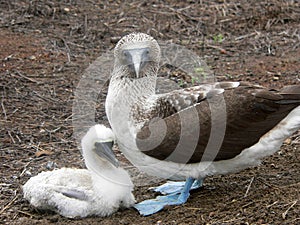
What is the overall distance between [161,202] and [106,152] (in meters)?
0.73

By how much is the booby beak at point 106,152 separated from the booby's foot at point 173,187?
85 cm

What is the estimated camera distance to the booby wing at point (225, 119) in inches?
236

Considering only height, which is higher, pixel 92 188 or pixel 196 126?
pixel 196 126

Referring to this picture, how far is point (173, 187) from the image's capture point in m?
6.90

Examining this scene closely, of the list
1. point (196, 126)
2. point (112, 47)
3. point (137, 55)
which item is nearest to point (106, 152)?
point (196, 126)

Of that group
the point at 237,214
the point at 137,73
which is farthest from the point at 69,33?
the point at 237,214

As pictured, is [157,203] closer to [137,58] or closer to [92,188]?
[92,188]

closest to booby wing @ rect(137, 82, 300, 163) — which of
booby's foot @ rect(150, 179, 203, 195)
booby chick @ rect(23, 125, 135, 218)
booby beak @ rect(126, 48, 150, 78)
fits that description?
booby chick @ rect(23, 125, 135, 218)

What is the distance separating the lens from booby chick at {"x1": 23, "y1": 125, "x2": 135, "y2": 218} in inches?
242

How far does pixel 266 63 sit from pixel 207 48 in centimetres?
114

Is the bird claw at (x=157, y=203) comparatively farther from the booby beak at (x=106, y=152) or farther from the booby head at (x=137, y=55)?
the booby head at (x=137, y=55)

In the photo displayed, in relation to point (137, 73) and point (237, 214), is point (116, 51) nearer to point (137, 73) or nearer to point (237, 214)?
point (137, 73)

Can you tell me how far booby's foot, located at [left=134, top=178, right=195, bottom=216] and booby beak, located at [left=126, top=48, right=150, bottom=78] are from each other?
116 centimetres

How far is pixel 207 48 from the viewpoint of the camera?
10969 mm
